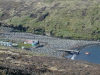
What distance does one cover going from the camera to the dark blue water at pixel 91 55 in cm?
7138

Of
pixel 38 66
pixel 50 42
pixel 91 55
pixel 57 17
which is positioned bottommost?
pixel 91 55

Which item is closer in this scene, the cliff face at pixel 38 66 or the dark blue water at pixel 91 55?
the cliff face at pixel 38 66

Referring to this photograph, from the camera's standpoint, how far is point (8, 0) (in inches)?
4764

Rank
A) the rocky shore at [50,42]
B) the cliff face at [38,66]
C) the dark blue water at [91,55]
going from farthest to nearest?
the rocky shore at [50,42], the dark blue water at [91,55], the cliff face at [38,66]

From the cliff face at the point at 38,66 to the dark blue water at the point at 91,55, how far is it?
16119mm

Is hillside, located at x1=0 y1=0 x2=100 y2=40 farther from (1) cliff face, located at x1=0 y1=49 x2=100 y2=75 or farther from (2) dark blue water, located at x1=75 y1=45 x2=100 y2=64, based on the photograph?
(1) cliff face, located at x1=0 y1=49 x2=100 y2=75

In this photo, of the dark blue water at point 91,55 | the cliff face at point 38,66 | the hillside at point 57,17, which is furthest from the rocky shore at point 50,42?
the cliff face at point 38,66

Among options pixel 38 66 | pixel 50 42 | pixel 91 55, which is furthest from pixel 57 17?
pixel 38 66

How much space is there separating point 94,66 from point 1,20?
198 feet

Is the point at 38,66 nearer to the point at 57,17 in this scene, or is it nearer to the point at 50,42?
the point at 50,42

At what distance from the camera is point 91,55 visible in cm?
7519

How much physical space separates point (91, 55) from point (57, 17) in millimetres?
31601

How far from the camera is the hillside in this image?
9573cm

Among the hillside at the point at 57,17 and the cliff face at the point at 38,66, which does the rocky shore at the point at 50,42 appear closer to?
the hillside at the point at 57,17
